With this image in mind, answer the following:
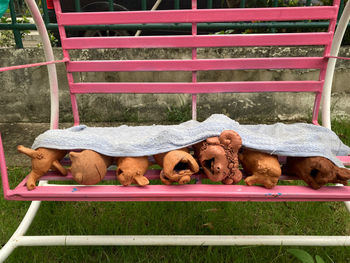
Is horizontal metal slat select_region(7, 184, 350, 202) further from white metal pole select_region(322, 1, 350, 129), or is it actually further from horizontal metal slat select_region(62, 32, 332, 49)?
horizontal metal slat select_region(62, 32, 332, 49)

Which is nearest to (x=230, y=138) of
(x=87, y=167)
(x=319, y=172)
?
(x=319, y=172)

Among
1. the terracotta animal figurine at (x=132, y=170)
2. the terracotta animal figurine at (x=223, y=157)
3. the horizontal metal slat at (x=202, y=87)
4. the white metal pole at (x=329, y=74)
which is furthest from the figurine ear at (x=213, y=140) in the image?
the white metal pole at (x=329, y=74)

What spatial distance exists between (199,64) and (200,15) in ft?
0.78

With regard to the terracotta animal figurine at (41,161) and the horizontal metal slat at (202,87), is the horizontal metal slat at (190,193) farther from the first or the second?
the horizontal metal slat at (202,87)

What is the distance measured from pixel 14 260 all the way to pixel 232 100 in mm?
1937

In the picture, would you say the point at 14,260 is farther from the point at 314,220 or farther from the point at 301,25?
the point at 301,25

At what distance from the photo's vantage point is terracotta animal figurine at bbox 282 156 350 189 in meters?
0.92

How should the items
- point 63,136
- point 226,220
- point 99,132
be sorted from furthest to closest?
1. point 226,220
2. point 99,132
3. point 63,136

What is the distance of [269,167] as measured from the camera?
0.95m

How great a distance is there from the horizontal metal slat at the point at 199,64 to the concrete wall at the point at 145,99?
2.97 ft

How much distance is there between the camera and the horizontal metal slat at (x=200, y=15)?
53.2 inches

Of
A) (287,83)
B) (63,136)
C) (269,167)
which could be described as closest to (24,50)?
(63,136)

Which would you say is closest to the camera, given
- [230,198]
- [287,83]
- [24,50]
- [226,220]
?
[230,198]

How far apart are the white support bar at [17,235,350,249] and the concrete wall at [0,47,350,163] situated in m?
1.34
